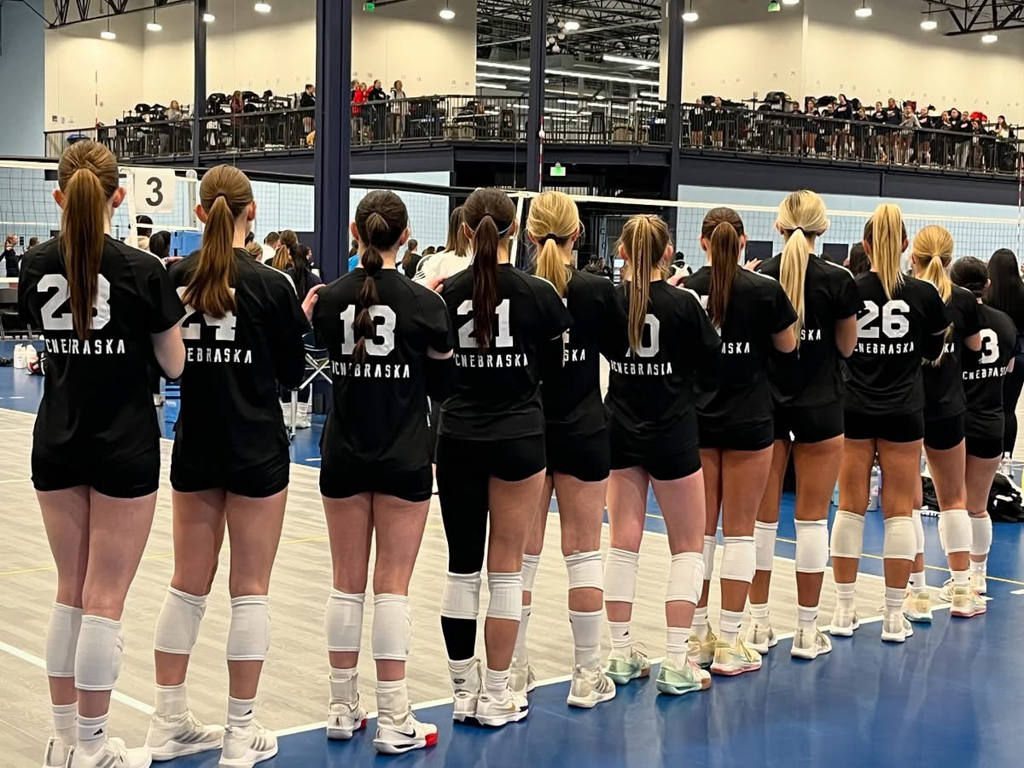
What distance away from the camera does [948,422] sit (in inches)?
223

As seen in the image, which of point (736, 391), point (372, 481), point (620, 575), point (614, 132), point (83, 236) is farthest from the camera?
point (614, 132)

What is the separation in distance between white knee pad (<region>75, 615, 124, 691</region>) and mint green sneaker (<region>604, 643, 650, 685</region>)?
1.97m

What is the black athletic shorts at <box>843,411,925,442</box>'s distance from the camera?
5211mm

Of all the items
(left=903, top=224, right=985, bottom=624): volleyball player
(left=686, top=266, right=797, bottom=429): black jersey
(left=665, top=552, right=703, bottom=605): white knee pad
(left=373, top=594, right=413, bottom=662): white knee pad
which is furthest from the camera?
(left=903, top=224, right=985, bottom=624): volleyball player

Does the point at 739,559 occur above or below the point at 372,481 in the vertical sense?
below

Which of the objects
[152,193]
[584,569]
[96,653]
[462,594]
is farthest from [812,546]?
[152,193]

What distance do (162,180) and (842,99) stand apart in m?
20.0

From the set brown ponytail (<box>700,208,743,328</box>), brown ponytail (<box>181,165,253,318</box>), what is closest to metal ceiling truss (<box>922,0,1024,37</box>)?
brown ponytail (<box>700,208,743,328</box>)

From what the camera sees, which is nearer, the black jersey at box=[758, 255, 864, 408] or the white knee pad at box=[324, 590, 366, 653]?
the white knee pad at box=[324, 590, 366, 653]

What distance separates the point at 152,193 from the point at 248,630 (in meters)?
6.92

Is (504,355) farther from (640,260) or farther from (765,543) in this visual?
(765,543)

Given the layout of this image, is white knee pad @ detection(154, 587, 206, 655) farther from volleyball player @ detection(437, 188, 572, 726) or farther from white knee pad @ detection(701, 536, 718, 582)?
white knee pad @ detection(701, 536, 718, 582)

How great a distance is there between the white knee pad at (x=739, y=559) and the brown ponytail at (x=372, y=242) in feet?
5.73

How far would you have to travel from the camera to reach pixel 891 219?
5.07 m
